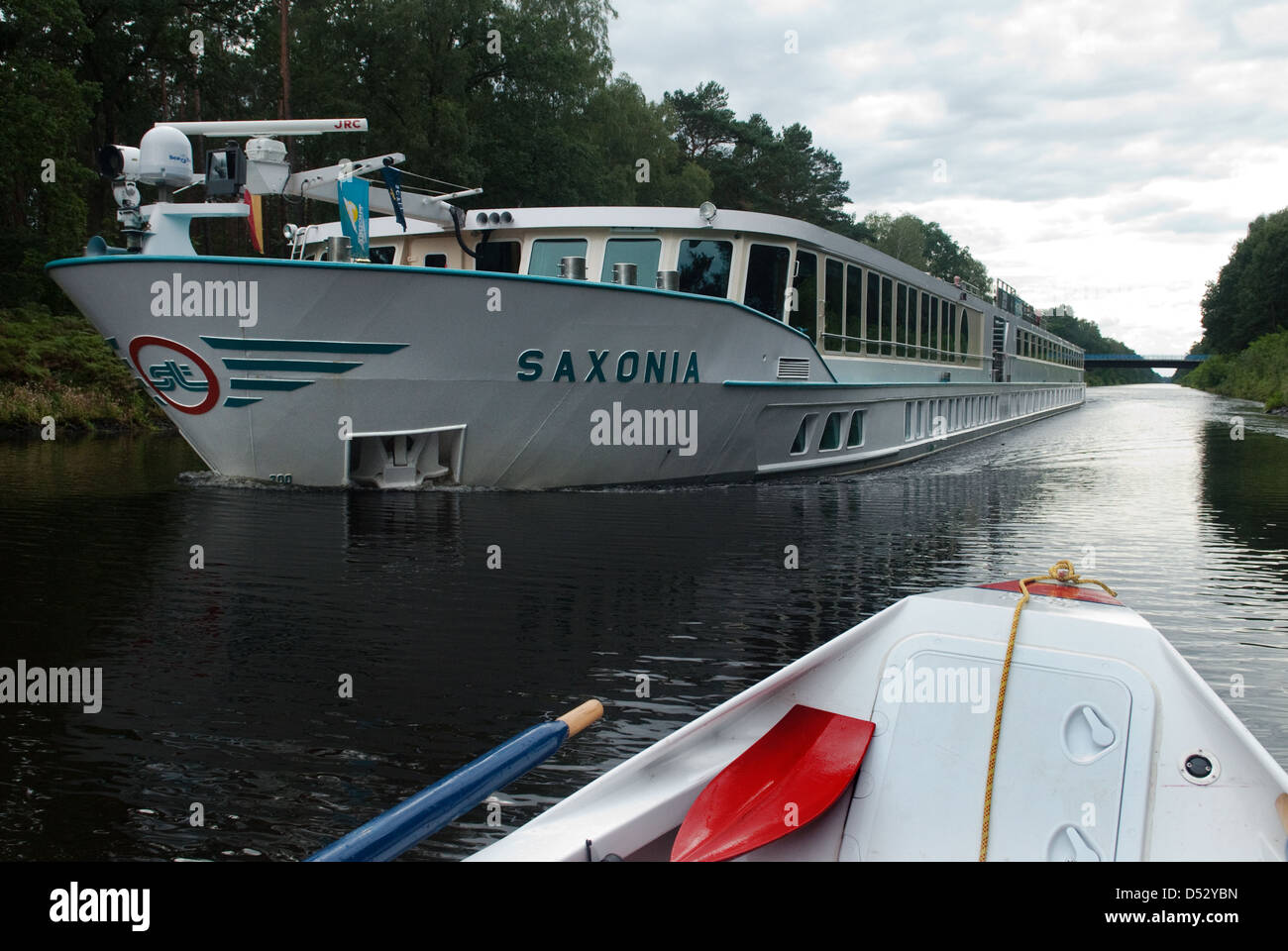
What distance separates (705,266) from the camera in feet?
45.8

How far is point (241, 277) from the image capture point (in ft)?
35.9

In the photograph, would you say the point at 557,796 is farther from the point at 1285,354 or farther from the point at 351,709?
the point at 1285,354

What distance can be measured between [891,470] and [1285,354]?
4687 cm

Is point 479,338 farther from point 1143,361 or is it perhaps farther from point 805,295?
point 1143,361

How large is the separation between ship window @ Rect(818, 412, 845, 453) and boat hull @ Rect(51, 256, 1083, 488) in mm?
2357

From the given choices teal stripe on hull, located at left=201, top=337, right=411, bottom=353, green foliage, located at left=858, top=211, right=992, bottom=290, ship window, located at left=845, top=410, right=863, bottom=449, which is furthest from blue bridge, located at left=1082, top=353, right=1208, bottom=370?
teal stripe on hull, located at left=201, top=337, right=411, bottom=353

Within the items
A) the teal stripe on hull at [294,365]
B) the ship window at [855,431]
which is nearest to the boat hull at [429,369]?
the teal stripe on hull at [294,365]

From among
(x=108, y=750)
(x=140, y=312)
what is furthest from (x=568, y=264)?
(x=108, y=750)

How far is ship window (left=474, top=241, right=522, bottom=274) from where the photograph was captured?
14.3 metres

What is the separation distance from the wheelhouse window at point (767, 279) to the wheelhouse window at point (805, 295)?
285 mm

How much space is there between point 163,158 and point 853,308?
10276 millimetres

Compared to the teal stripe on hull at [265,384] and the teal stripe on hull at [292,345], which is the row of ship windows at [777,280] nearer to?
the teal stripe on hull at [292,345]

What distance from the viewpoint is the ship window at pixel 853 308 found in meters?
16.8

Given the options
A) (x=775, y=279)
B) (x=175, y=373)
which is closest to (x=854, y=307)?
(x=775, y=279)
